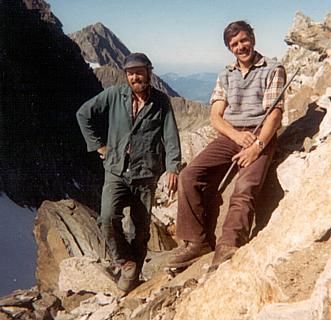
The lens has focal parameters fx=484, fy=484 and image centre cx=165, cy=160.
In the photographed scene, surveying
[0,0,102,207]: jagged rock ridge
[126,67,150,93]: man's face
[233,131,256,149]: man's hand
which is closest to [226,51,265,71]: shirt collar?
[233,131,256,149]: man's hand

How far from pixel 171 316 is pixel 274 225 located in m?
1.41

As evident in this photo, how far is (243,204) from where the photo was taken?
5.46 metres

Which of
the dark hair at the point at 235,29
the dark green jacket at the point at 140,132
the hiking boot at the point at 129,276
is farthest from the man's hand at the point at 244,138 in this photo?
the hiking boot at the point at 129,276

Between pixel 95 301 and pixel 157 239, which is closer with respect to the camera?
pixel 95 301

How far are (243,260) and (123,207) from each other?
2365mm

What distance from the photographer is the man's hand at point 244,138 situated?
568cm

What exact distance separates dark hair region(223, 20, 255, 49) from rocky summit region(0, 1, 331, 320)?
149cm

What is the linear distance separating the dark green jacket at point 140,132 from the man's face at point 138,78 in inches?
7.0

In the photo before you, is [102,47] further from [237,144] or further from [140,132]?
[237,144]

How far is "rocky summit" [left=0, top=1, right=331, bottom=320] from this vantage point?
12.5ft

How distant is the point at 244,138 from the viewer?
5.72 meters

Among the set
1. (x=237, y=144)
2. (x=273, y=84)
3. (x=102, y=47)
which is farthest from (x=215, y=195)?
(x=102, y=47)

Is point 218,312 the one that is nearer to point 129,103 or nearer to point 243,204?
point 243,204

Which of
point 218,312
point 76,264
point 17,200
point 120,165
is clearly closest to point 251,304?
point 218,312
